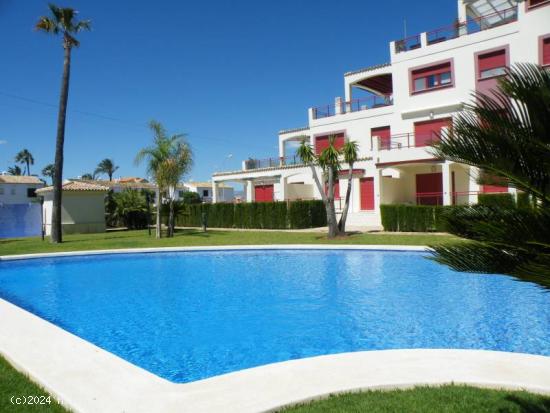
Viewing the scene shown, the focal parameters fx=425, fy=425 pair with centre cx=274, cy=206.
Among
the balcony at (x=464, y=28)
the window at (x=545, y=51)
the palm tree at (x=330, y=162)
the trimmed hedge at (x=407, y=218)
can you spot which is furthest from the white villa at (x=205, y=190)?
the window at (x=545, y=51)

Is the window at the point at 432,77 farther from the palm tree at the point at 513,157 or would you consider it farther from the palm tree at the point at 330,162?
the palm tree at the point at 513,157

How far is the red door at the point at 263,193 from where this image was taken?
39.0m

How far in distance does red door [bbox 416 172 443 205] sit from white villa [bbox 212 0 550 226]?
7 centimetres

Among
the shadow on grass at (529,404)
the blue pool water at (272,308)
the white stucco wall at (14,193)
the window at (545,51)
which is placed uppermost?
the window at (545,51)

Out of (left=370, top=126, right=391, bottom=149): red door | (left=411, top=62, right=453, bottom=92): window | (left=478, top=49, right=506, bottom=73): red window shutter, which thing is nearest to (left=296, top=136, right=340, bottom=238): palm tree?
(left=370, top=126, right=391, bottom=149): red door

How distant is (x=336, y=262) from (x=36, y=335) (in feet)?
36.3

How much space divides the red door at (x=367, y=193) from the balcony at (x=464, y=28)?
900 cm

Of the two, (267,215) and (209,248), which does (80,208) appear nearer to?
(267,215)

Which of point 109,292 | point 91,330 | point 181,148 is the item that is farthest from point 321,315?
point 181,148

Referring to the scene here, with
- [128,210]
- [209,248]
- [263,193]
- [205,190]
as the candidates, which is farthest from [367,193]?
[205,190]

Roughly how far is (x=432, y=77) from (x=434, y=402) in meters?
26.4

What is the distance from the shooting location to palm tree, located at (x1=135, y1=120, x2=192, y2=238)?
2508 centimetres

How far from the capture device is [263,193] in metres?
39.8

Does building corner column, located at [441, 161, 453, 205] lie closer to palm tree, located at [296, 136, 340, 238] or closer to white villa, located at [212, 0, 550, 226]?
white villa, located at [212, 0, 550, 226]
